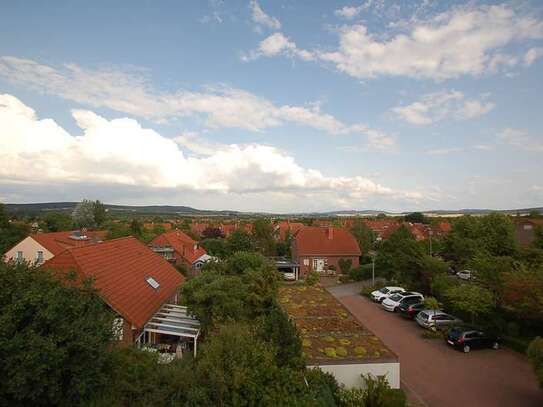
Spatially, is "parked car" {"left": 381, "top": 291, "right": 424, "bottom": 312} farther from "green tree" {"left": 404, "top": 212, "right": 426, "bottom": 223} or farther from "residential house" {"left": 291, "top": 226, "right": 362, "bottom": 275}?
"green tree" {"left": 404, "top": 212, "right": 426, "bottom": 223}

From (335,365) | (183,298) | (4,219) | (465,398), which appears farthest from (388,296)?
(4,219)

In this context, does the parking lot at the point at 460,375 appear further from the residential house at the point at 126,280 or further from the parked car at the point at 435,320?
the residential house at the point at 126,280

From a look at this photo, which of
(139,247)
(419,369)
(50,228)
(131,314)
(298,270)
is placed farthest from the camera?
(50,228)

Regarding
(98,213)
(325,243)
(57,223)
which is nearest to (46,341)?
(325,243)

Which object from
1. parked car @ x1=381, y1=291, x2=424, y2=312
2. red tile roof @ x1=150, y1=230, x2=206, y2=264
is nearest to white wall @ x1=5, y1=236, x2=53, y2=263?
red tile roof @ x1=150, y1=230, x2=206, y2=264

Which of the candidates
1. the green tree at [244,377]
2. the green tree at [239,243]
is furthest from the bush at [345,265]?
the green tree at [244,377]

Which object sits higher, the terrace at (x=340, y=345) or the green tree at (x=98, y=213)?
the green tree at (x=98, y=213)

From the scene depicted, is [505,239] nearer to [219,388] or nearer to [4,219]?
[219,388]
